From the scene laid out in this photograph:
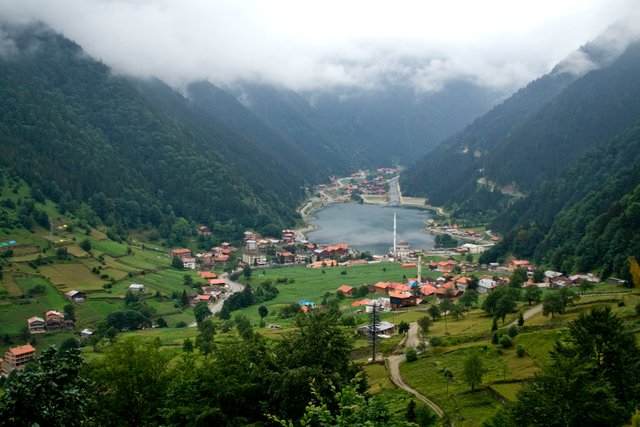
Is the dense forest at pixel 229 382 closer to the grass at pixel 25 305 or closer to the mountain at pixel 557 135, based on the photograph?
the grass at pixel 25 305

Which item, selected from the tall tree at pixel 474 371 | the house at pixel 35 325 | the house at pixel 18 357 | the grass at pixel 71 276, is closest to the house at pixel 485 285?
the tall tree at pixel 474 371

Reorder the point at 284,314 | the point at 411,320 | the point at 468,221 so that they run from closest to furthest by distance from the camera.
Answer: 1. the point at 411,320
2. the point at 284,314
3. the point at 468,221

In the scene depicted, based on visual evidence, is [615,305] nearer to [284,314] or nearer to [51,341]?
[284,314]

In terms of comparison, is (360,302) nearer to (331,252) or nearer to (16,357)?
(16,357)

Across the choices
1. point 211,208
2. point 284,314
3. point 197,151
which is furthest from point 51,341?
point 197,151

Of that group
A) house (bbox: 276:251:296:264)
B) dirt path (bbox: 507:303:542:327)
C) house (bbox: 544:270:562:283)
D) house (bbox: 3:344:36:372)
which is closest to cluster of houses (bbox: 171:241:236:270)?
house (bbox: 276:251:296:264)

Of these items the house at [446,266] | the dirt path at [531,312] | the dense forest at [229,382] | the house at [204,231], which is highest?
the dense forest at [229,382]

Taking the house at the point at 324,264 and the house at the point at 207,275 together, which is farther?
the house at the point at 324,264

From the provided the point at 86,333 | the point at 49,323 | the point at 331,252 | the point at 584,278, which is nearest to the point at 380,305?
the point at 584,278
